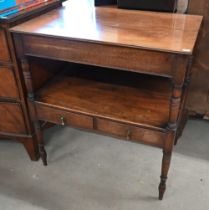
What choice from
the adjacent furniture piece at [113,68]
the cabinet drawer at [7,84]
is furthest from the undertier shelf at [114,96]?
the cabinet drawer at [7,84]

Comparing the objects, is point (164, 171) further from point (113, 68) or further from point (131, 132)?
point (113, 68)

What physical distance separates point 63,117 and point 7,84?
31cm

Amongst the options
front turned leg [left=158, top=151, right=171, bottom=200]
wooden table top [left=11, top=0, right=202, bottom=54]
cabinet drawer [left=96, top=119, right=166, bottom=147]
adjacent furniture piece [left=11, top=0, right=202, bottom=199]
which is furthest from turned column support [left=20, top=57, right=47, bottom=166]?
front turned leg [left=158, top=151, right=171, bottom=200]

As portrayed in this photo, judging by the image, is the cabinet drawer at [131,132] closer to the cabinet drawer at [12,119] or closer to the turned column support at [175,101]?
the turned column support at [175,101]

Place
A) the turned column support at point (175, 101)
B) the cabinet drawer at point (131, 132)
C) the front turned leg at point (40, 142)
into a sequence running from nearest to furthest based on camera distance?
the turned column support at point (175, 101) < the cabinet drawer at point (131, 132) < the front turned leg at point (40, 142)

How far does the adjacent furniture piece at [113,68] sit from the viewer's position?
0.97m

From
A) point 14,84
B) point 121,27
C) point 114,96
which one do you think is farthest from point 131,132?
point 14,84

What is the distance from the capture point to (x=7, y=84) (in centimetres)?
131

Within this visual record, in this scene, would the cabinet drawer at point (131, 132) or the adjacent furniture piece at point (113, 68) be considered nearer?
the adjacent furniture piece at point (113, 68)

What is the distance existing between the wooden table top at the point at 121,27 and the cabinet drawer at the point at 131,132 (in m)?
0.36

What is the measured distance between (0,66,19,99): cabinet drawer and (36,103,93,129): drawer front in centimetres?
14

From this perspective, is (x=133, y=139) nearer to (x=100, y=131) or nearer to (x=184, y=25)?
(x=100, y=131)

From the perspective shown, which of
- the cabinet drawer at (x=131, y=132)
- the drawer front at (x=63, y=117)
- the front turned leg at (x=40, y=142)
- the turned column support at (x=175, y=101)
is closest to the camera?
the turned column support at (x=175, y=101)

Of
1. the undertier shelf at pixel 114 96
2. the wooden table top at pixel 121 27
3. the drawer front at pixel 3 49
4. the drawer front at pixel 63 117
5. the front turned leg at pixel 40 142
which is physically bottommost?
the front turned leg at pixel 40 142
